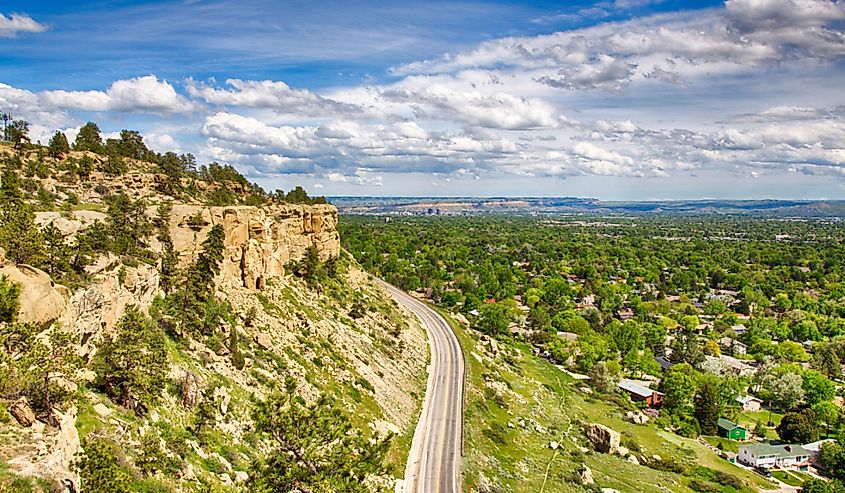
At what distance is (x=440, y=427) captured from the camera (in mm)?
53000

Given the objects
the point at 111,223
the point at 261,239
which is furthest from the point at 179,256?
the point at 261,239

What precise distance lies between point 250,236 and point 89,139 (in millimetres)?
36229

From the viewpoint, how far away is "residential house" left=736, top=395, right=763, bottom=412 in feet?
284

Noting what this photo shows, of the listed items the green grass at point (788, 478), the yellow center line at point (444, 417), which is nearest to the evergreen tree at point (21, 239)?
the yellow center line at point (444, 417)

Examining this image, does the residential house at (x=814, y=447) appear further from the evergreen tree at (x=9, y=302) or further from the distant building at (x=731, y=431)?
the evergreen tree at (x=9, y=302)

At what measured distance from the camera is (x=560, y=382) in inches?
3410

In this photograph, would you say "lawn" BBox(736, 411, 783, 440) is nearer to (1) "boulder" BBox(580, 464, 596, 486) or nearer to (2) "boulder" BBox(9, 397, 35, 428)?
(1) "boulder" BBox(580, 464, 596, 486)

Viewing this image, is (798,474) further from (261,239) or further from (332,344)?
(261,239)

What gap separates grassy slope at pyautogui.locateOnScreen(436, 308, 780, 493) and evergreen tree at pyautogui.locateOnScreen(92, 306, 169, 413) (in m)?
22.6

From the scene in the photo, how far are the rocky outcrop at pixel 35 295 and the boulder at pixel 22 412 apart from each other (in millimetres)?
5274

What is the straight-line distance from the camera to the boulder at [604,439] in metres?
61.9

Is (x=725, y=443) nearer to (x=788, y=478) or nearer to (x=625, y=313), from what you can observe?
(x=788, y=478)

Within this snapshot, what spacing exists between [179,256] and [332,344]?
17.3 m

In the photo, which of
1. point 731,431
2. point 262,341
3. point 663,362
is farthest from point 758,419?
point 262,341
